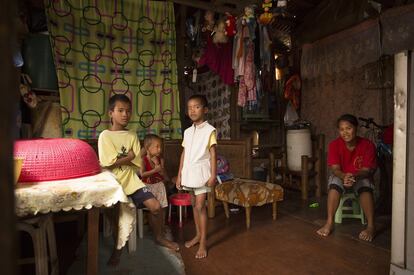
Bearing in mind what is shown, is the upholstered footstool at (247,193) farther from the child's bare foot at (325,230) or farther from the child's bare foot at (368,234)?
the child's bare foot at (368,234)

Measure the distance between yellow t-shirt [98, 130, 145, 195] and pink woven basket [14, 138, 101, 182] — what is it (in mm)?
563

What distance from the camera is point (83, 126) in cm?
377

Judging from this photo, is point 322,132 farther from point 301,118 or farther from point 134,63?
point 134,63

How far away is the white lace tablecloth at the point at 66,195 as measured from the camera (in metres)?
1.40

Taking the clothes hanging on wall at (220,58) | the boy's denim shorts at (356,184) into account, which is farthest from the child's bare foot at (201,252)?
the clothes hanging on wall at (220,58)

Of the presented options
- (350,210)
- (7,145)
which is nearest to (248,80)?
(350,210)

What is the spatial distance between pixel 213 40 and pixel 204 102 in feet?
6.73

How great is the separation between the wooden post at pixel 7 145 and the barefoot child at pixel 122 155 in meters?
2.12

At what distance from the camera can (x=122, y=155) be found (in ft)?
8.48

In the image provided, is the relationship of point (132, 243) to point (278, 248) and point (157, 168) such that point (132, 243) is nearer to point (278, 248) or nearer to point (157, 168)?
point (157, 168)

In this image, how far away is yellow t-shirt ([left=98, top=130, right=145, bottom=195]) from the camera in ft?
8.28

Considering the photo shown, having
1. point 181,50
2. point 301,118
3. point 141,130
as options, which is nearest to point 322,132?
point 301,118

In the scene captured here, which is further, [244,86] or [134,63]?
[244,86]

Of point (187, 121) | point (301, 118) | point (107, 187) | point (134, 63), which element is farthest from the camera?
point (301, 118)
